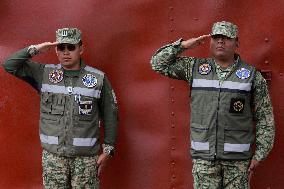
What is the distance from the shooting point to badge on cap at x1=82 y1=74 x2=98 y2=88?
4172 mm

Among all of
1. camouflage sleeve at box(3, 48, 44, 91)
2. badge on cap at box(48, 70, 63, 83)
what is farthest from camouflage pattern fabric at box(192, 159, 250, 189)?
camouflage sleeve at box(3, 48, 44, 91)

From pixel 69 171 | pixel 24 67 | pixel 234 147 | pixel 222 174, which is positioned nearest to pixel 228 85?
pixel 234 147

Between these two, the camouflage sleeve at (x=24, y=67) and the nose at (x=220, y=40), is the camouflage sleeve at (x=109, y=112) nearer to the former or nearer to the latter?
the camouflage sleeve at (x=24, y=67)

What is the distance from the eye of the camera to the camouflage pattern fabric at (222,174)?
3875mm

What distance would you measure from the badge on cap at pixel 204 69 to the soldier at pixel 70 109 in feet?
2.28

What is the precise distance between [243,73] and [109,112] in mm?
1002

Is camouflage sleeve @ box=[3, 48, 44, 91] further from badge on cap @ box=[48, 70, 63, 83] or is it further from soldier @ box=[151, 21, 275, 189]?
soldier @ box=[151, 21, 275, 189]

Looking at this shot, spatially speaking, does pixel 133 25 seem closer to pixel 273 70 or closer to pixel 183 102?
pixel 183 102

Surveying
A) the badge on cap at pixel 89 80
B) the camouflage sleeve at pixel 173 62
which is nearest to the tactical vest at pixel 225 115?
the camouflage sleeve at pixel 173 62

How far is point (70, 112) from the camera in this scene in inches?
162

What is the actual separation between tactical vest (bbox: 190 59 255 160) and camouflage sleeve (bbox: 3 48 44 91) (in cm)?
117

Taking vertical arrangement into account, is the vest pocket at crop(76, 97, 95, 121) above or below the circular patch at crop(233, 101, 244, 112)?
below

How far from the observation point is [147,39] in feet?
14.8

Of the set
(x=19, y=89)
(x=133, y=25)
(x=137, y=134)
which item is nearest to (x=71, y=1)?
(x=133, y=25)
